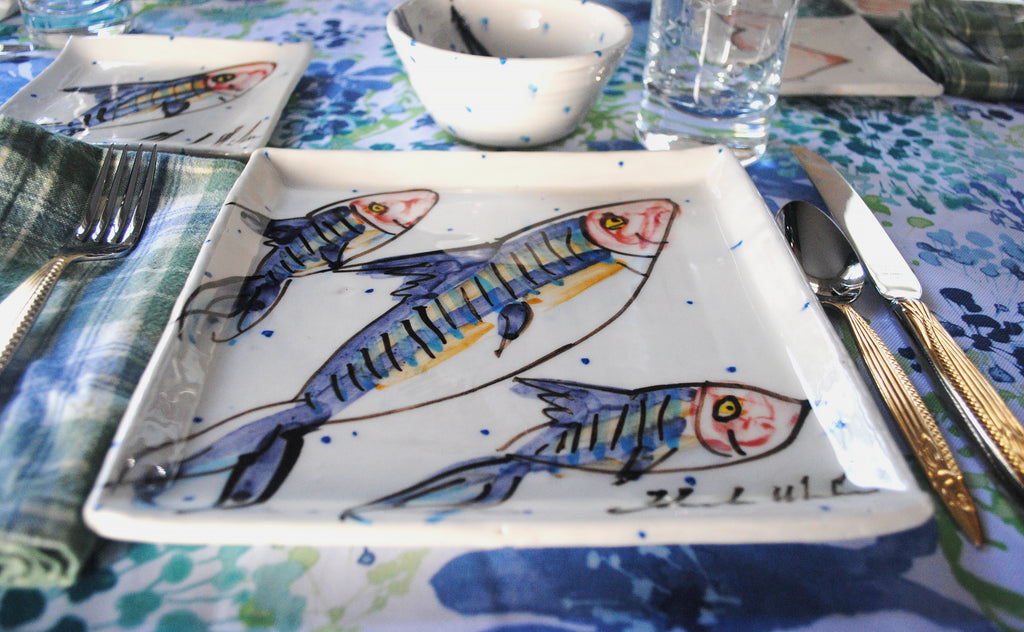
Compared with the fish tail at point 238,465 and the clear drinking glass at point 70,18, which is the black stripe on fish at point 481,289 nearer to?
the fish tail at point 238,465

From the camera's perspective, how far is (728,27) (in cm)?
50

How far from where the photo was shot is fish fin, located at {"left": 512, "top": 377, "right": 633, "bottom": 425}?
293 mm

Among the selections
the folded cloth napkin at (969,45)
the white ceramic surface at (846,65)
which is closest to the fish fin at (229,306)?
the white ceramic surface at (846,65)

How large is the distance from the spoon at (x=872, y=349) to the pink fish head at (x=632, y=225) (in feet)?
0.24

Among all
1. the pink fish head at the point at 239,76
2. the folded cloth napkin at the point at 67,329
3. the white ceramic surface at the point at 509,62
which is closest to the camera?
the folded cloth napkin at the point at 67,329

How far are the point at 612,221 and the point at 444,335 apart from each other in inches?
5.9

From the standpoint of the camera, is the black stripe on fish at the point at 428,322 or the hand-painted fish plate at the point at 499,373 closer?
the hand-painted fish plate at the point at 499,373

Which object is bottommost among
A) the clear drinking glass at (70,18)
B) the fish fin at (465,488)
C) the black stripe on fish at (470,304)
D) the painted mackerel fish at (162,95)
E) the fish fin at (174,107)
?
the fish fin at (465,488)

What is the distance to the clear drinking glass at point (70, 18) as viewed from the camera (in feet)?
2.10

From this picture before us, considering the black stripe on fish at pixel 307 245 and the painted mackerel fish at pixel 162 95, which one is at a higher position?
the painted mackerel fish at pixel 162 95

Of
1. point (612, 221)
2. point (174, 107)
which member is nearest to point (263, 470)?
point (612, 221)

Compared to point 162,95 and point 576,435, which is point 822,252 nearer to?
point 576,435

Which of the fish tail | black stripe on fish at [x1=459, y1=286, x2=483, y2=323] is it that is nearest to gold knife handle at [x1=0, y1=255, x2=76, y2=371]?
the fish tail

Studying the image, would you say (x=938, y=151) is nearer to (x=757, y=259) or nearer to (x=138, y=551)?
(x=757, y=259)
